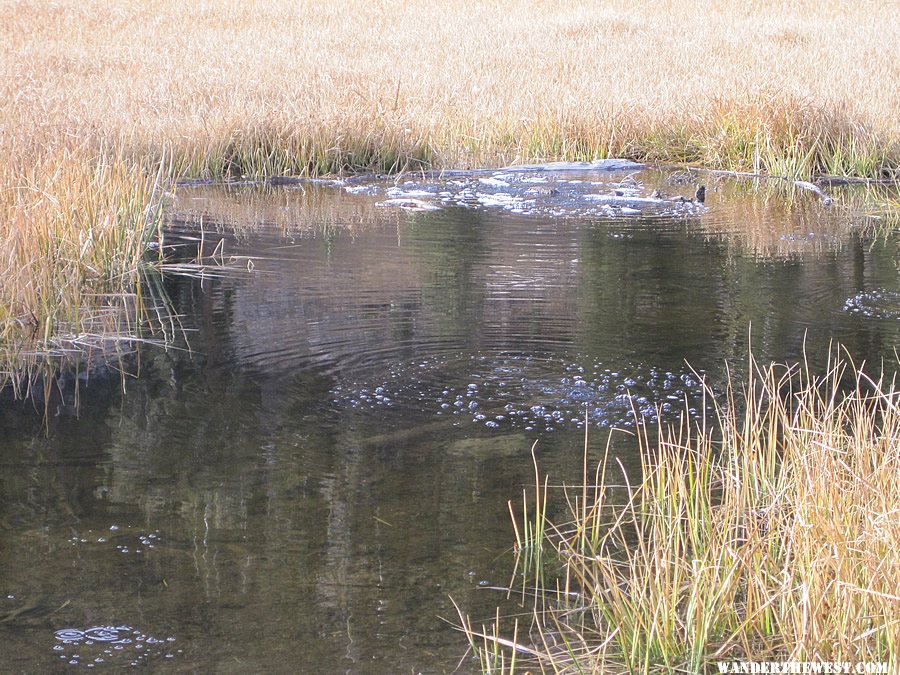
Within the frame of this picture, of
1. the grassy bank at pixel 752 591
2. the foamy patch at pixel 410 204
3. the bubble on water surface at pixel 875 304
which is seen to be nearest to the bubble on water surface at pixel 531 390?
the grassy bank at pixel 752 591

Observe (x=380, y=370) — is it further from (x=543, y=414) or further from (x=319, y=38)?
(x=319, y=38)

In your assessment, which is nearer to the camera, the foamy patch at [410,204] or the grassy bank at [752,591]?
the grassy bank at [752,591]

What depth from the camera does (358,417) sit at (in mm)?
4156

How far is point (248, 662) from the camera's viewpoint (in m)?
2.52

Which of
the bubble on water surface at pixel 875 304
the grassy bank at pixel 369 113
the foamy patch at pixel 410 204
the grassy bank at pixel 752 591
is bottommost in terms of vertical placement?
the grassy bank at pixel 752 591

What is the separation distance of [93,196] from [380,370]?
7.46 ft

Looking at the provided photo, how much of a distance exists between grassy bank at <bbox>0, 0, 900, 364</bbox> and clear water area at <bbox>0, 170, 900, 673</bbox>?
0.87m

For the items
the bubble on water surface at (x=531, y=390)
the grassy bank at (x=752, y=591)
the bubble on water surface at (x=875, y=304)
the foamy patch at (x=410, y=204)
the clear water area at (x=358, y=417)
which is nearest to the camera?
the grassy bank at (x=752, y=591)

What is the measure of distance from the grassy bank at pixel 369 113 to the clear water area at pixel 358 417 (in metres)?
0.87

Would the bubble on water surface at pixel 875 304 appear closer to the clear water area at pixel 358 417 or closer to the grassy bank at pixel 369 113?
the clear water area at pixel 358 417

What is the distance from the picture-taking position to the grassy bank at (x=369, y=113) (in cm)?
584

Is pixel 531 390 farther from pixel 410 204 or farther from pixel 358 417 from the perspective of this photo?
pixel 410 204

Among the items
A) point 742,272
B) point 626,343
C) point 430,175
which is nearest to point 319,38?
point 430,175

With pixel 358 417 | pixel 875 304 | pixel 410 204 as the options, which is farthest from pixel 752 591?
pixel 410 204
